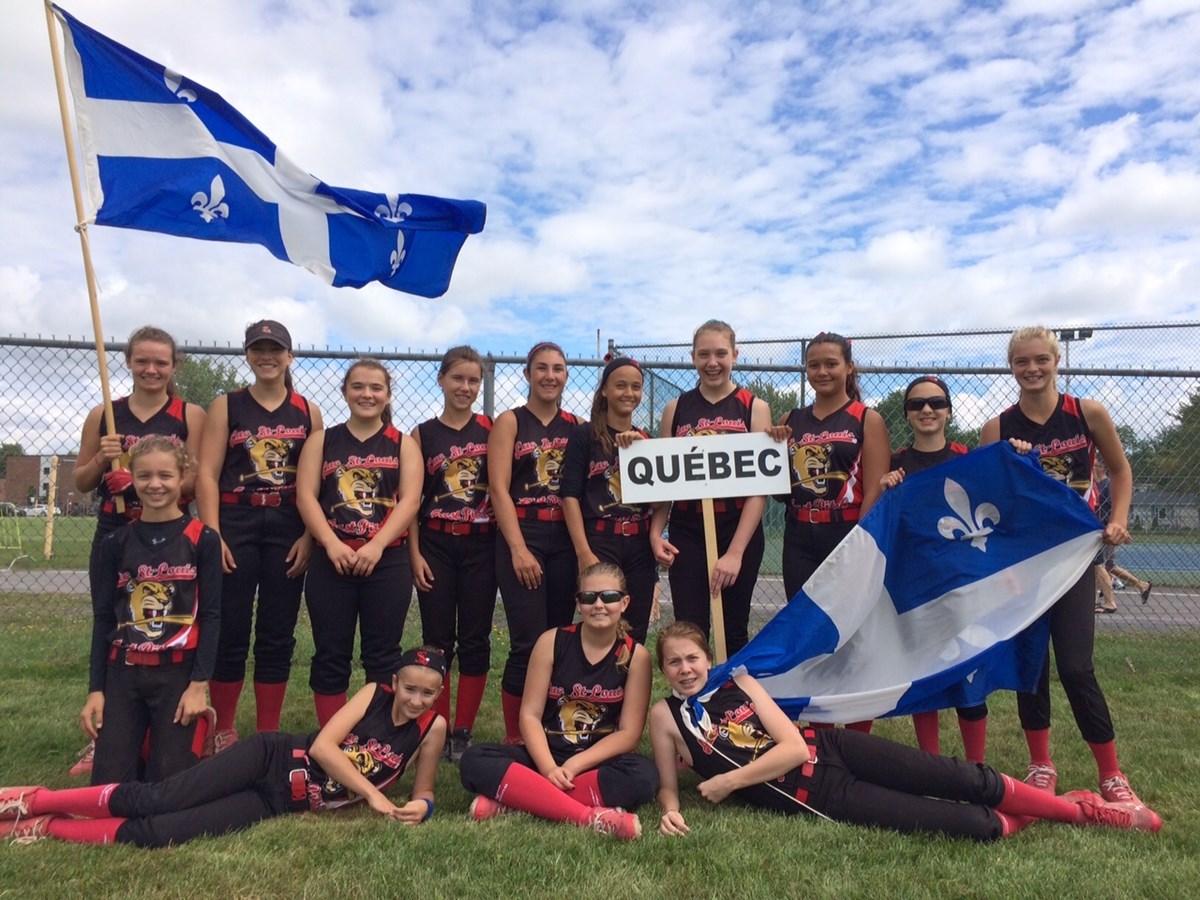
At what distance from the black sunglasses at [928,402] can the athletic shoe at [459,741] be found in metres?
3.08

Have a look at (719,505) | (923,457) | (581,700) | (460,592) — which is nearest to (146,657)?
(460,592)

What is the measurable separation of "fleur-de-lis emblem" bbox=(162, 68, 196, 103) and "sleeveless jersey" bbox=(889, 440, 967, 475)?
4.47 m

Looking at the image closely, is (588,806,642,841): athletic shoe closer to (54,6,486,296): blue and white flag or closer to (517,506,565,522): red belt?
(517,506,565,522): red belt

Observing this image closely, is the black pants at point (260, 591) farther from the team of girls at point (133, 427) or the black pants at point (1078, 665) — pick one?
the black pants at point (1078, 665)

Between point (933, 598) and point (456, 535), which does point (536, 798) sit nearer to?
point (456, 535)

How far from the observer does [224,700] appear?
474cm

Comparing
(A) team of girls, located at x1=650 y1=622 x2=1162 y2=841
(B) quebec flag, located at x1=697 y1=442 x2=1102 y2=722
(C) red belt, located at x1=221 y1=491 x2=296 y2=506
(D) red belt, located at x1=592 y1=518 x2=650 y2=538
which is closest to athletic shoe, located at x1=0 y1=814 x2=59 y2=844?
(C) red belt, located at x1=221 y1=491 x2=296 y2=506

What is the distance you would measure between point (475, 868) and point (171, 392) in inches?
123

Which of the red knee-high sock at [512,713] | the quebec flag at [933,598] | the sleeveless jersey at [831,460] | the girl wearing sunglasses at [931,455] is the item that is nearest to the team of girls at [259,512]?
the red knee-high sock at [512,713]

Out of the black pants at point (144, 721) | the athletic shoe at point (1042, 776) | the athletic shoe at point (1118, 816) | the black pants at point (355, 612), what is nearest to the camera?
the athletic shoe at point (1118, 816)

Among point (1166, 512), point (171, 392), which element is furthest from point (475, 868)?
point (1166, 512)

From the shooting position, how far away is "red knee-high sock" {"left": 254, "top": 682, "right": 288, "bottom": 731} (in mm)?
4664

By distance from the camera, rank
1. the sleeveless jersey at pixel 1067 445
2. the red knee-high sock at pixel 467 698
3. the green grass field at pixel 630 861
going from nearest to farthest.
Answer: the green grass field at pixel 630 861, the sleeveless jersey at pixel 1067 445, the red knee-high sock at pixel 467 698

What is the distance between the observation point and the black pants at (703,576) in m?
4.80
